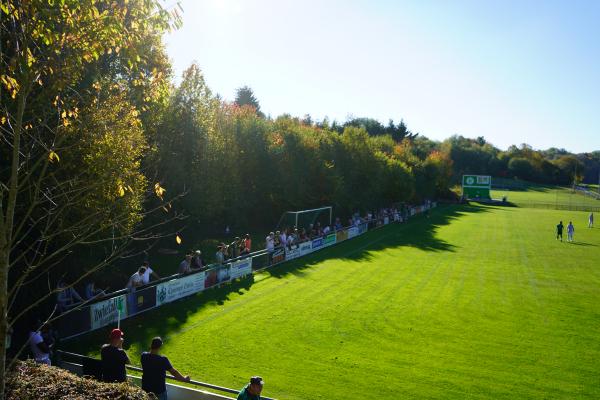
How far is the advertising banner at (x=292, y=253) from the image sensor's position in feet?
98.3

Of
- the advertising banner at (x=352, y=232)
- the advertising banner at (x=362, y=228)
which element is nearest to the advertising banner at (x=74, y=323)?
the advertising banner at (x=352, y=232)

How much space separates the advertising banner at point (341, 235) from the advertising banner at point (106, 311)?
23.4 m

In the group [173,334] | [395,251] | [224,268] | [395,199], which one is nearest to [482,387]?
[173,334]

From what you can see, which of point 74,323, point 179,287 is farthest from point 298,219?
point 74,323

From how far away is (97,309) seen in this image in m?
15.6

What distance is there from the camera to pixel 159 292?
18.6 metres

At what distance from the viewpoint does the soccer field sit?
1277cm

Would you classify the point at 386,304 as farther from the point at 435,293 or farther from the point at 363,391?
the point at 363,391

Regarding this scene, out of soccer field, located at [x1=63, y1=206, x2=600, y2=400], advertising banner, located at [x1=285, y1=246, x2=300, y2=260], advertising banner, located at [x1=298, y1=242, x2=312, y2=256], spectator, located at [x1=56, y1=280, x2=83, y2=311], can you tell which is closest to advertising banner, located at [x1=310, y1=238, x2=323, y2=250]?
Answer: advertising banner, located at [x1=298, y1=242, x2=312, y2=256]

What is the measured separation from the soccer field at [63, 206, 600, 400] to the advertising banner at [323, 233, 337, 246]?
16.7 feet

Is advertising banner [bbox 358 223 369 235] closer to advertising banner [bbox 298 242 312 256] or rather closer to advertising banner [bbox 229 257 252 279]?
advertising banner [bbox 298 242 312 256]

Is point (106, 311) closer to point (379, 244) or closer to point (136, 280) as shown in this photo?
point (136, 280)

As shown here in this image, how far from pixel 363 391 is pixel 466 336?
240 inches

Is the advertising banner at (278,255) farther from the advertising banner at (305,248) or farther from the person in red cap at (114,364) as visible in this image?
the person in red cap at (114,364)
